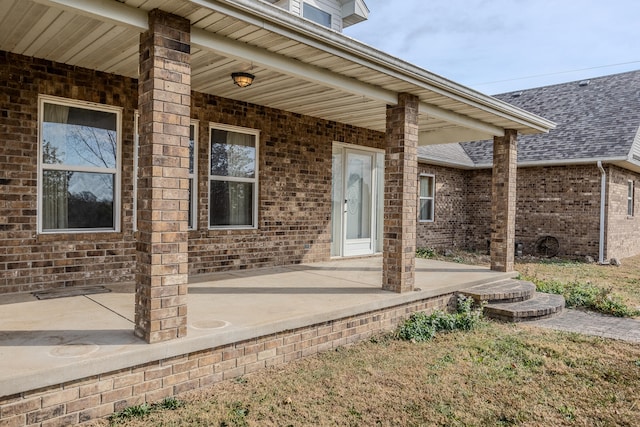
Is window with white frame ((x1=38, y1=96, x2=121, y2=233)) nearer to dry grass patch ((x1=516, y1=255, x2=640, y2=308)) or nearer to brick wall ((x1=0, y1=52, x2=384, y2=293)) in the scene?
brick wall ((x1=0, y1=52, x2=384, y2=293))

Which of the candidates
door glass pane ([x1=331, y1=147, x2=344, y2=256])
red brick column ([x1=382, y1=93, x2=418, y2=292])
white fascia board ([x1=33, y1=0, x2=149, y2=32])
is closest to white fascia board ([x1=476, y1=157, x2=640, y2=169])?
door glass pane ([x1=331, y1=147, x2=344, y2=256])

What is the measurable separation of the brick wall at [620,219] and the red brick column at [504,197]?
624 cm

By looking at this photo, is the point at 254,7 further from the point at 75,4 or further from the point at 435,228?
the point at 435,228

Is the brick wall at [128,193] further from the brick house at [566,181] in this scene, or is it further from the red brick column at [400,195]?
the brick house at [566,181]

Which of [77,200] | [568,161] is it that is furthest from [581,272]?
[77,200]

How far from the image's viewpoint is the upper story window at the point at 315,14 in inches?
444

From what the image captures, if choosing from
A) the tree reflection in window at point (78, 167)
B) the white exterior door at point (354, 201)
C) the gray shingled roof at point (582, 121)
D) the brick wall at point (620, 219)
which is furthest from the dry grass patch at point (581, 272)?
the tree reflection in window at point (78, 167)

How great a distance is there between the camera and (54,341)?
325cm

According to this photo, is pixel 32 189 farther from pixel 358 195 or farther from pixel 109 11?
pixel 358 195

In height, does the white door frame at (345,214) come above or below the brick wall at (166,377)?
above

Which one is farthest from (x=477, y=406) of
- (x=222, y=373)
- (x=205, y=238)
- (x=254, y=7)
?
(x=205, y=238)

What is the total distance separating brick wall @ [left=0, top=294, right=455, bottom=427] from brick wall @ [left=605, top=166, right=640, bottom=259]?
1061cm

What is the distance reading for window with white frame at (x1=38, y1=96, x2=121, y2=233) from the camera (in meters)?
5.02

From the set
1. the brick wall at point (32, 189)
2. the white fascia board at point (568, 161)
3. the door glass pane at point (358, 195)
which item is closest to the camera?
the brick wall at point (32, 189)
